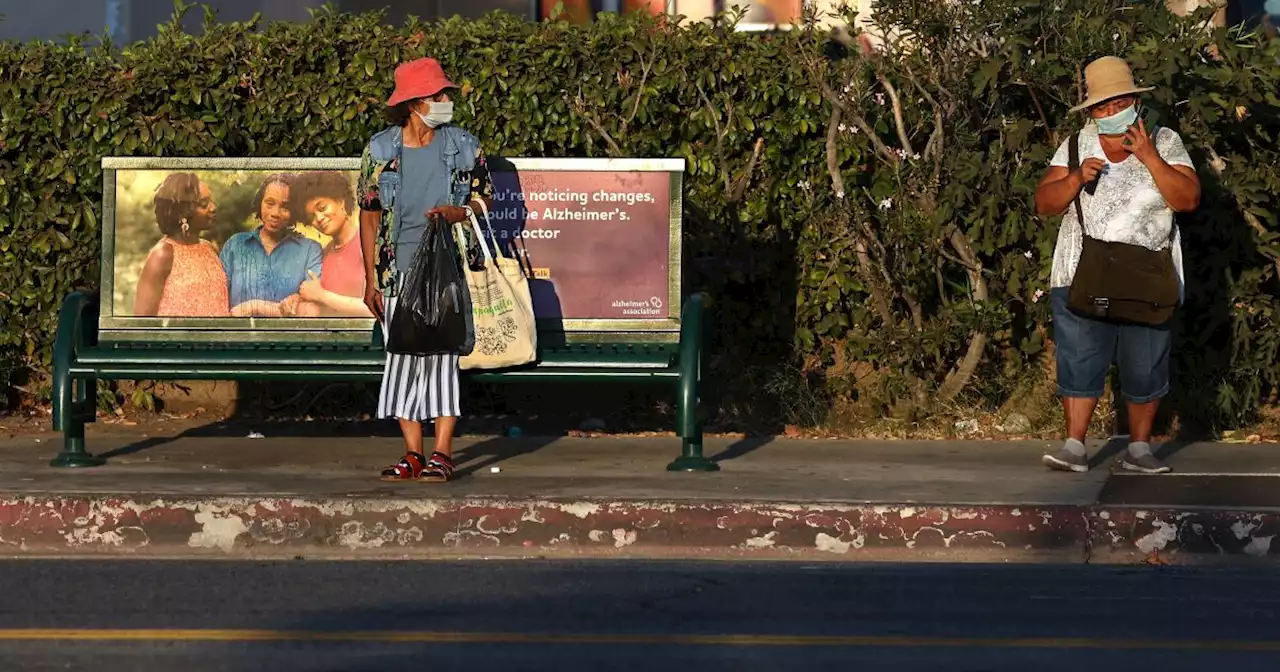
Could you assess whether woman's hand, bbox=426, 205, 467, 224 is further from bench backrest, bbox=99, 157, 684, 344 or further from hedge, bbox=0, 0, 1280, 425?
hedge, bbox=0, 0, 1280, 425

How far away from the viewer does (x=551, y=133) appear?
11047 mm

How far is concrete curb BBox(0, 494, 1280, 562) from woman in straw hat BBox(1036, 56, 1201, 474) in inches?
49.4

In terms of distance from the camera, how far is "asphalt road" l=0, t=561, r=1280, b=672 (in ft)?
21.0

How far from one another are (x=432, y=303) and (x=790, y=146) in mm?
2686

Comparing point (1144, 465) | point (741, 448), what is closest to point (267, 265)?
point (741, 448)

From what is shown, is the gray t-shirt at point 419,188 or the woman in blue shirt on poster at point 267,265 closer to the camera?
the gray t-shirt at point 419,188

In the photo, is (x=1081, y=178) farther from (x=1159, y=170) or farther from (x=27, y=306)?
(x=27, y=306)

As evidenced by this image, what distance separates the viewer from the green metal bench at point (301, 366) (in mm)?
9422

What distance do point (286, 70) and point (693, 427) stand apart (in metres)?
3.06

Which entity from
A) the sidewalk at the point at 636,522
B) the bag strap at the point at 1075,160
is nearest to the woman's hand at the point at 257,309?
the sidewalk at the point at 636,522

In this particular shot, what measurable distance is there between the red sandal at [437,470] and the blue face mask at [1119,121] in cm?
300

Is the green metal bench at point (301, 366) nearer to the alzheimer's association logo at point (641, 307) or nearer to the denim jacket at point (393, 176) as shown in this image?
the alzheimer's association logo at point (641, 307)

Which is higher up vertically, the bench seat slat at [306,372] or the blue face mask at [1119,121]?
the blue face mask at [1119,121]

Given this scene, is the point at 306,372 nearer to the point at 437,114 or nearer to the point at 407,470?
the point at 407,470
